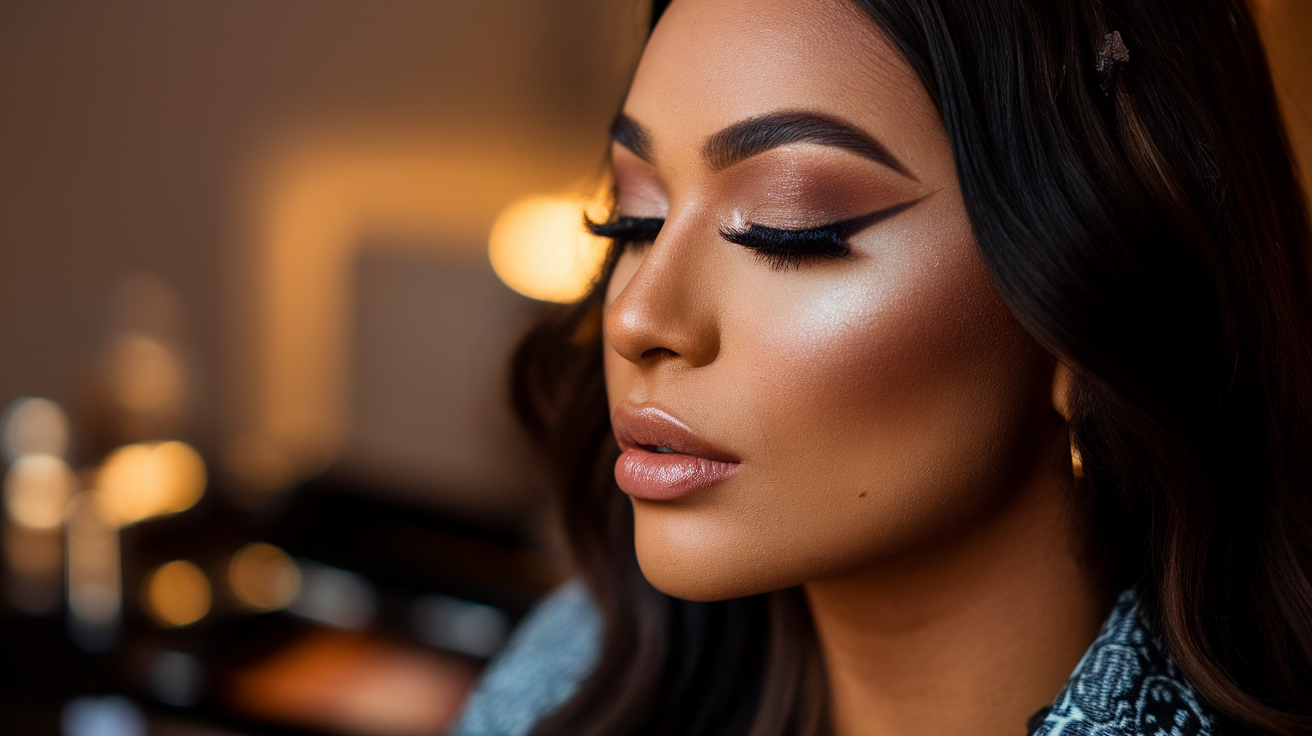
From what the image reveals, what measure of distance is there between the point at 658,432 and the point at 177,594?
4.62 feet

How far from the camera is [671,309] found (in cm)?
63

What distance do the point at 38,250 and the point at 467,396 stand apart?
1.19 m

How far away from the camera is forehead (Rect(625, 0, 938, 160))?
621 millimetres

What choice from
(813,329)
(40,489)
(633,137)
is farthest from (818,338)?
(40,489)

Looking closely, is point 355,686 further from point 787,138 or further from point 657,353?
point 787,138

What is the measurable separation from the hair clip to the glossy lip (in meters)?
0.36

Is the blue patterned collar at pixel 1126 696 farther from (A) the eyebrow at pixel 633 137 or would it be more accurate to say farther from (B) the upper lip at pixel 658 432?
(A) the eyebrow at pixel 633 137

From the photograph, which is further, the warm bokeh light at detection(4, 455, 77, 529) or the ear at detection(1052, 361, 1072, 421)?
the warm bokeh light at detection(4, 455, 77, 529)

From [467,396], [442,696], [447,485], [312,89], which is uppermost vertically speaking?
[312,89]

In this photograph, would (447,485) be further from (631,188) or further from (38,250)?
(631,188)

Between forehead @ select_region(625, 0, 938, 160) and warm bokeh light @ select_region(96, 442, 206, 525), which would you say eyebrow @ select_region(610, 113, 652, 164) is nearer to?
forehead @ select_region(625, 0, 938, 160)

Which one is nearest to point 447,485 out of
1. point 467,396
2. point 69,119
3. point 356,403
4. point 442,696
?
point 467,396

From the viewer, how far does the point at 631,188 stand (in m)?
0.74

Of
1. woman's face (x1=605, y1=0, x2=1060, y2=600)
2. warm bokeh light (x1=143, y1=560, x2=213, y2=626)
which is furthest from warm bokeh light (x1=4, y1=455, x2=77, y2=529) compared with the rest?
woman's face (x1=605, y1=0, x2=1060, y2=600)
